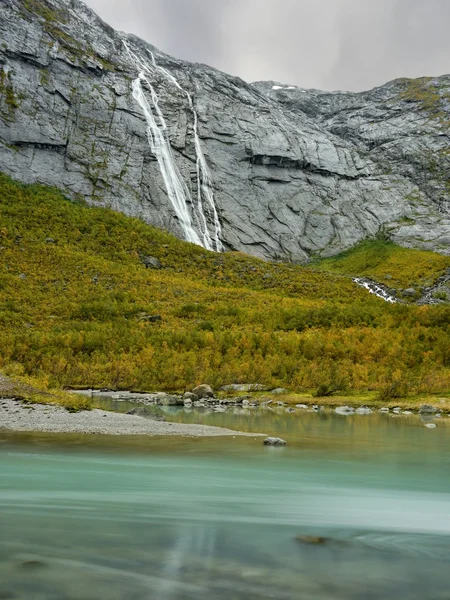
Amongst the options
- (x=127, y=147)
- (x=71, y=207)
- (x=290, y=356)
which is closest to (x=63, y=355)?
(x=290, y=356)

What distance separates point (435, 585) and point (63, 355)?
91.6ft

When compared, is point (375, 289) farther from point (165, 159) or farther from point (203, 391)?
point (203, 391)

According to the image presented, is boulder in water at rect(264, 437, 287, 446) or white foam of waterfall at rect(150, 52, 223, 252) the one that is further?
white foam of waterfall at rect(150, 52, 223, 252)

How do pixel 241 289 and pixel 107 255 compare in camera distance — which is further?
pixel 107 255

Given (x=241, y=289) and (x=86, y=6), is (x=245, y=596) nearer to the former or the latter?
(x=241, y=289)

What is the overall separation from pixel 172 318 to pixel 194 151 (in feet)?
161

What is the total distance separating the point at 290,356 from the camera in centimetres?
2980

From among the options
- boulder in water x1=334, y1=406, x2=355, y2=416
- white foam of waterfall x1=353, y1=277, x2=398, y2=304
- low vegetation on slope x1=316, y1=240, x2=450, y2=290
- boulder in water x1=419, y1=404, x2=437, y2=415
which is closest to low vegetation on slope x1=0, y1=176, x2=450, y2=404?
white foam of waterfall x1=353, y1=277, x2=398, y2=304

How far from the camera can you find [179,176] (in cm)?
8038

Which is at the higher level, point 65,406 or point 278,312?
point 278,312

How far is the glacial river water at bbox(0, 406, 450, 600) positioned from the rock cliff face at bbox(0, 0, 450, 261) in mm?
62801

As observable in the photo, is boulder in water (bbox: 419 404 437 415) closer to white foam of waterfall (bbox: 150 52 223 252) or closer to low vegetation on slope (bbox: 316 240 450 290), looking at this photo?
low vegetation on slope (bbox: 316 240 450 290)

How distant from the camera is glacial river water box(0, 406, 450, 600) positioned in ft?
16.0

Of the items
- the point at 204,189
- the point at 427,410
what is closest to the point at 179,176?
the point at 204,189
